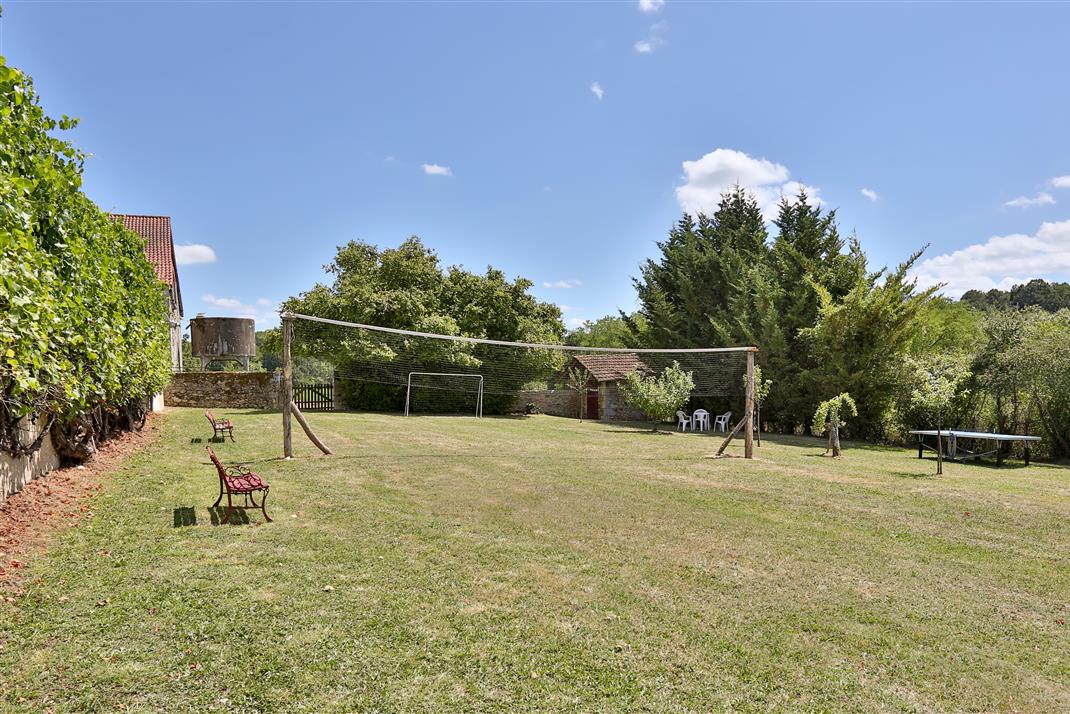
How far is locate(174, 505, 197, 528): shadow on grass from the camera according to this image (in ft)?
20.4

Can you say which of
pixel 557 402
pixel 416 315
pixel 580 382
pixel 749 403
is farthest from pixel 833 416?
pixel 557 402

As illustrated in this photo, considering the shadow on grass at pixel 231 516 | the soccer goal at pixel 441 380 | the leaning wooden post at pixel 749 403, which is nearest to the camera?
the shadow on grass at pixel 231 516

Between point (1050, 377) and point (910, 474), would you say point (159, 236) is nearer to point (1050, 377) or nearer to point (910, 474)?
point (910, 474)

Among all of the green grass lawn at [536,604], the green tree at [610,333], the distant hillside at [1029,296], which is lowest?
the green grass lawn at [536,604]

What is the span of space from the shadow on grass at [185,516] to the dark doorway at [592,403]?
82.7ft

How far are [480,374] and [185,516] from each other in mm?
20676

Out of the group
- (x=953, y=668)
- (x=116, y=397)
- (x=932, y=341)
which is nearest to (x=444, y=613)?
(x=953, y=668)

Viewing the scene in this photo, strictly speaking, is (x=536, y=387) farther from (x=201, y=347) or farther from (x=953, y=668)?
(x=953, y=668)

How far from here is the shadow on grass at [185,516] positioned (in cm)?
621

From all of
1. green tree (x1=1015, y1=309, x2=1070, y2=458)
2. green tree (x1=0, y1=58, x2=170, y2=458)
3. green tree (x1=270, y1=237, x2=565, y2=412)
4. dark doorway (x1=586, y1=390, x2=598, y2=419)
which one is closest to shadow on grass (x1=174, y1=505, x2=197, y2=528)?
green tree (x1=0, y1=58, x2=170, y2=458)

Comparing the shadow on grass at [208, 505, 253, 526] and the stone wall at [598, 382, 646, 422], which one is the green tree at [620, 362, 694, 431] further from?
the shadow on grass at [208, 505, 253, 526]

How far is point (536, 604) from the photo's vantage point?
451 centimetres

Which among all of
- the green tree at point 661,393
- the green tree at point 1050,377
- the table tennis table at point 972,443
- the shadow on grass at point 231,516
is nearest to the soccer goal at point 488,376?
the green tree at point 661,393

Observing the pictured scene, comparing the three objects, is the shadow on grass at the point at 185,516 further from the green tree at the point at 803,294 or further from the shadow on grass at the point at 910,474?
the green tree at the point at 803,294
